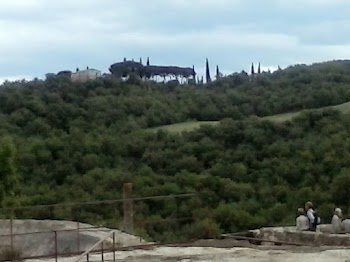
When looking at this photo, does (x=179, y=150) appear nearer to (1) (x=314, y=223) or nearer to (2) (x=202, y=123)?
(2) (x=202, y=123)

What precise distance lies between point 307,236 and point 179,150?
28.7 m

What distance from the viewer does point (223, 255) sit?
11359mm

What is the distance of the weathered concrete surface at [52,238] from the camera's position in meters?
→ 14.8

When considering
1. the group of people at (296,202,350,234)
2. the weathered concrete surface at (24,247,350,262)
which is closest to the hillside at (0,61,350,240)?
the group of people at (296,202,350,234)

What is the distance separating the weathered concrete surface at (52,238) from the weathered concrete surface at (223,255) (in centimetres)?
219

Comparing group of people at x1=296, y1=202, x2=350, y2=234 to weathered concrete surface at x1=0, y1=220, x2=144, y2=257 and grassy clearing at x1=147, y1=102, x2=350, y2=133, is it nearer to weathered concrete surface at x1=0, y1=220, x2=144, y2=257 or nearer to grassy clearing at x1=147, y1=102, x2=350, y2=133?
weathered concrete surface at x1=0, y1=220, x2=144, y2=257

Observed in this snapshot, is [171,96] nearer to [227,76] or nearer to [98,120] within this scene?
[98,120]

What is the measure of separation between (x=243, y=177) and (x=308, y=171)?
355cm

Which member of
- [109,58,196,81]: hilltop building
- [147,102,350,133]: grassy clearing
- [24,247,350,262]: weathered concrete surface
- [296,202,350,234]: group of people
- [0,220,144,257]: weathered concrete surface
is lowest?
[0,220,144,257]: weathered concrete surface

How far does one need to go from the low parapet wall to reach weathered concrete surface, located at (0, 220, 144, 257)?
2.84m

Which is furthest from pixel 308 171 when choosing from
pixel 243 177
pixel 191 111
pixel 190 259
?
pixel 190 259

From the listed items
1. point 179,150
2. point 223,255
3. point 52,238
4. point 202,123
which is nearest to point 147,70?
point 202,123

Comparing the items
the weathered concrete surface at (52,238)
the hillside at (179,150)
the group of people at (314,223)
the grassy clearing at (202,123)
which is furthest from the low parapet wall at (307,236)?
the grassy clearing at (202,123)

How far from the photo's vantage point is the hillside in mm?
28328
